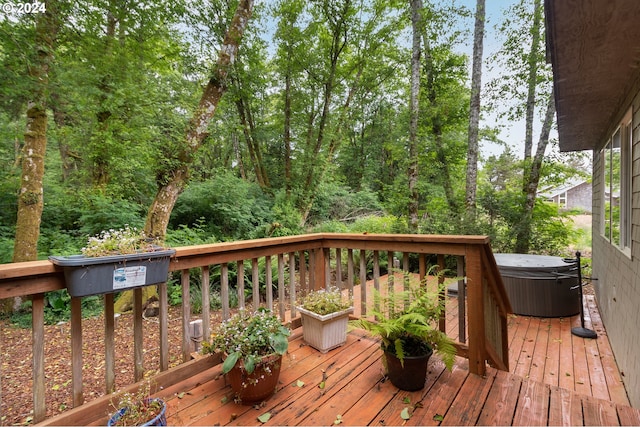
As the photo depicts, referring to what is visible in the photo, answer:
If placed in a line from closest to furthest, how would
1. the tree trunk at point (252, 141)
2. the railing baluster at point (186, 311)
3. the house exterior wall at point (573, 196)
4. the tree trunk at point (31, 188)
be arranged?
the railing baluster at point (186, 311), the tree trunk at point (31, 188), the tree trunk at point (252, 141), the house exterior wall at point (573, 196)

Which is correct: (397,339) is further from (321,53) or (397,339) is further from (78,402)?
(321,53)

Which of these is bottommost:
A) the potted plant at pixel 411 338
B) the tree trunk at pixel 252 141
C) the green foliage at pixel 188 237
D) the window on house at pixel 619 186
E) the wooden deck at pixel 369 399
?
the wooden deck at pixel 369 399

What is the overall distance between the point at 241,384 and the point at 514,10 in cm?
1064

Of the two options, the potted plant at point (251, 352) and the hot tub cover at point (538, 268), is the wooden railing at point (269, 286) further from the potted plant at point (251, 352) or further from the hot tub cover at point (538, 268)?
the hot tub cover at point (538, 268)

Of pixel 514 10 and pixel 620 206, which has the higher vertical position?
pixel 514 10

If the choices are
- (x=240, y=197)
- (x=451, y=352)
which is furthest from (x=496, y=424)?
(x=240, y=197)

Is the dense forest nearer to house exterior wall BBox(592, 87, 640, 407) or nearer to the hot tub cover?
the hot tub cover

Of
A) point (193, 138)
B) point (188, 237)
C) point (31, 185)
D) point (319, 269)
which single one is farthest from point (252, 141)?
point (319, 269)

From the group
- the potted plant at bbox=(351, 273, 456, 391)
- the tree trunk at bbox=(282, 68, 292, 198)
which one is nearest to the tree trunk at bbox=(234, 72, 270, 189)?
the tree trunk at bbox=(282, 68, 292, 198)

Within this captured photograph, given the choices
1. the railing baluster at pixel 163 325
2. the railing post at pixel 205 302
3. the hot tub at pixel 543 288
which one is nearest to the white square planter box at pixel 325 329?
the railing post at pixel 205 302

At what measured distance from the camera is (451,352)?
1886 mm

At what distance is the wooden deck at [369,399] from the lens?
1682 millimetres

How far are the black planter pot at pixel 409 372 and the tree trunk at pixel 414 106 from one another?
213 inches

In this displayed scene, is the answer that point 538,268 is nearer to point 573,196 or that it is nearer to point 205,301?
point 205,301
